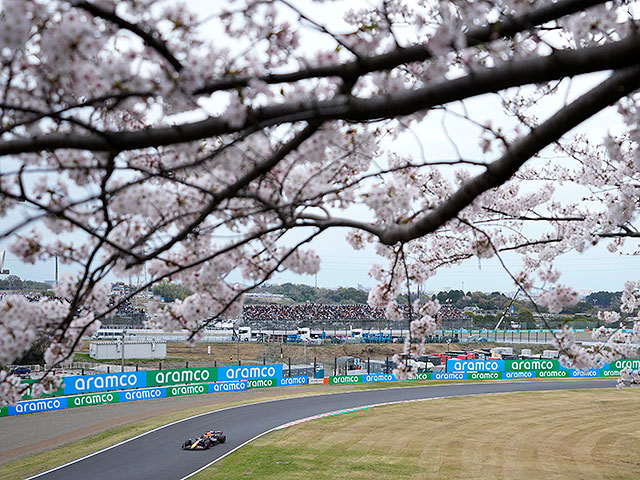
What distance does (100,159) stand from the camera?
12.3 ft

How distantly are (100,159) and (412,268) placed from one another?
13.3 feet

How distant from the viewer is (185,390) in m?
31.4

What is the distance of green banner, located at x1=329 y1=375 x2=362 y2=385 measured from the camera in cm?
3700

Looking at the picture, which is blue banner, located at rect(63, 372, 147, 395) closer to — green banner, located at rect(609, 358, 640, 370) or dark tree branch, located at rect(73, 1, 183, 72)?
dark tree branch, located at rect(73, 1, 183, 72)

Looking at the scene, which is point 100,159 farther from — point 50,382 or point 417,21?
point 417,21

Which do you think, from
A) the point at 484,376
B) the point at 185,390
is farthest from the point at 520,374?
the point at 185,390

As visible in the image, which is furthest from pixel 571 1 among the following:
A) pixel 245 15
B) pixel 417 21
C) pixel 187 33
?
pixel 187 33

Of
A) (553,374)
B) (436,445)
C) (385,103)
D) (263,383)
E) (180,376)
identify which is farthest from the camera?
(553,374)

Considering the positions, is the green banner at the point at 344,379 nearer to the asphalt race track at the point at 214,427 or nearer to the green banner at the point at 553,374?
the asphalt race track at the point at 214,427

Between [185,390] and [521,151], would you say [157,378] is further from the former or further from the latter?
[521,151]

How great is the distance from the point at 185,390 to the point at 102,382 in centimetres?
455

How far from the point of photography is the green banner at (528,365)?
41312 mm

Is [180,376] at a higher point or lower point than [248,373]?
higher

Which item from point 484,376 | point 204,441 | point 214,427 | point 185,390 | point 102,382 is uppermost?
point 102,382
